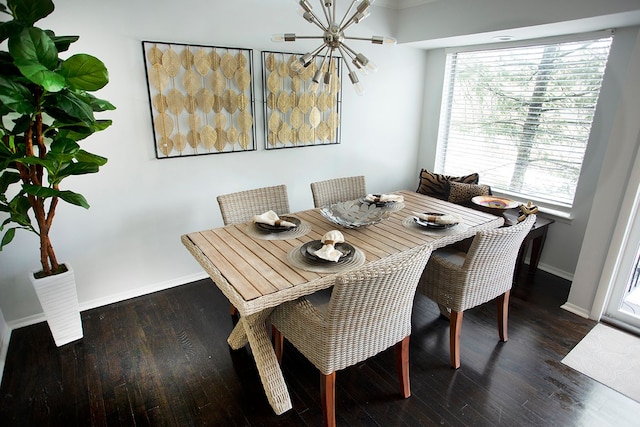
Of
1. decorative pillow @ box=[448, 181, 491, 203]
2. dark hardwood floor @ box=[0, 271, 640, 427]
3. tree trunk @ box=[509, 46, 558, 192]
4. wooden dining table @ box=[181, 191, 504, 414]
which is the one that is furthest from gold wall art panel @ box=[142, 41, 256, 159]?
tree trunk @ box=[509, 46, 558, 192]

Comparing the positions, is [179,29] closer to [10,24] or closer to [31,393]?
[10,24]

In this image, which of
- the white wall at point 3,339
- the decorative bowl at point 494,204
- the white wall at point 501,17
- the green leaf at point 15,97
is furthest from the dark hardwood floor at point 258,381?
the white wall at point 501,17

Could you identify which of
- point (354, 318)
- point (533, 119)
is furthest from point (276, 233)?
point (533, 119)

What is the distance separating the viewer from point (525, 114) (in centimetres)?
349

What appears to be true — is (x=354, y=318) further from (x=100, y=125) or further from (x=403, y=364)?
(x=100, y=125)

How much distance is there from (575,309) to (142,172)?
137 inches

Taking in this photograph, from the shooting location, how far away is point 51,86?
5.67ft

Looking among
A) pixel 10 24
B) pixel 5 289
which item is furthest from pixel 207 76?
pixel 5 289

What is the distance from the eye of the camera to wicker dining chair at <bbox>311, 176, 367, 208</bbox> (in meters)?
2.99

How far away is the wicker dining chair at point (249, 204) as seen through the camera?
99.8 inches

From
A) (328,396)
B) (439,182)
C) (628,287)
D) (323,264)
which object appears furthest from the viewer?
(439,182)

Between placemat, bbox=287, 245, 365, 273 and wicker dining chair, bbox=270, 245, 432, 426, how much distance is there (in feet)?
0.39

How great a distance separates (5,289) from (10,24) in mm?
1724

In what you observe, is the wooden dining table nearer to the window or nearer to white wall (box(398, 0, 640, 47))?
the window
